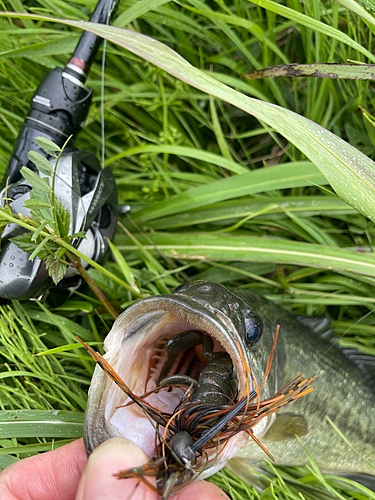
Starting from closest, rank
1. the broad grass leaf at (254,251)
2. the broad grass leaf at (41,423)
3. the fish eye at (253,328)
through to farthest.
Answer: the fish eye at (253,328) → the broad grass leaf at (41,423) → the broad grass leaf at (254,251)

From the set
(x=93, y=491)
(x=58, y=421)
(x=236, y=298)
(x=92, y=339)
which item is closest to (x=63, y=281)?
(x=92, y=339)

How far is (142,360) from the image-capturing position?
1.42 metres

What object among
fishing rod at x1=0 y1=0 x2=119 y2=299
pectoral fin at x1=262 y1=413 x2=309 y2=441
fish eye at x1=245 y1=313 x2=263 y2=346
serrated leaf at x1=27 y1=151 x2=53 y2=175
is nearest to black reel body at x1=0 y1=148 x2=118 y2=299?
fishing rod at x1=0 y1=0 x2=119 y2=299

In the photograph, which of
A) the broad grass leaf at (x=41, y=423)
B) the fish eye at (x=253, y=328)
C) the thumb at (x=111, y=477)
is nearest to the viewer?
the thumb at (x=111, y=477)

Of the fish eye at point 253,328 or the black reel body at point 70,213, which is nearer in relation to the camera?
the fish eye at point 253,328

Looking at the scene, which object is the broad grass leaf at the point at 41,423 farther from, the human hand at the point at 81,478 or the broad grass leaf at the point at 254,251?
the broad grass leaf at the point at 254,251

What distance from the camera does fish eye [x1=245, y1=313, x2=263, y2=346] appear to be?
1384mm

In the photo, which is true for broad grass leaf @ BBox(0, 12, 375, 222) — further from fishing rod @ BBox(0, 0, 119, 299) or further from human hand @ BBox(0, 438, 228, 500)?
human hand @ BBox(0, 438, 228, 500)

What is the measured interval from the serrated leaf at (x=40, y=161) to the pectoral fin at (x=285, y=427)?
4.30 feet

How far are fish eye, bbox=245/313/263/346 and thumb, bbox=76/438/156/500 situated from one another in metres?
0.54

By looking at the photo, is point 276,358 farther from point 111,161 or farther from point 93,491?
point 111,161

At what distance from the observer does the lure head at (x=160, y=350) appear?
3.84ft

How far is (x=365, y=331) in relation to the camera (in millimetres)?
2055

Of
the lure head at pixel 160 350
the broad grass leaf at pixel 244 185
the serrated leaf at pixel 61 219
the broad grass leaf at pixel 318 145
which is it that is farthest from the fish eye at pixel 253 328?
the broad grass leaf at pixel 244 185
